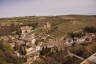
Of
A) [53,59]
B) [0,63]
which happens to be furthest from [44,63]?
[0,63]

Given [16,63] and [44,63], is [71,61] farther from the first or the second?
[16,63]

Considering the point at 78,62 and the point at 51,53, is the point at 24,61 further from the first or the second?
the point at 78,62

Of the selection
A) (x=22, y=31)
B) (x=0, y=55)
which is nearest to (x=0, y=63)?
(x=0, y=55)

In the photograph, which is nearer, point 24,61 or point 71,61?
point 71,61

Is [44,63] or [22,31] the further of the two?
[22,31]

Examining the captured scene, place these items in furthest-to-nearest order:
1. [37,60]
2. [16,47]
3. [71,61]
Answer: [16,47]
[37,60]
[71,61]

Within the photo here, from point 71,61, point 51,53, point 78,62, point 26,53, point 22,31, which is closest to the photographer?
point 78,62

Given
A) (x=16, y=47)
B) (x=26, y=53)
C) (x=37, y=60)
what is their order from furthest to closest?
(x=16, y=47)
(x=26, y=53)
(x=37, y=60)

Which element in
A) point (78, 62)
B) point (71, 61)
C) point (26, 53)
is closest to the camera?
point (78, 62)
